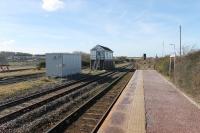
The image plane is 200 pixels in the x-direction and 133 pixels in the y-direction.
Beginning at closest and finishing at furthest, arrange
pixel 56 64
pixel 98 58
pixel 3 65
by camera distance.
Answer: pixel 56 64 → pixel 3 65 → pixel 98 58

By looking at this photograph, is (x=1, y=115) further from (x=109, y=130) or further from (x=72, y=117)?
(x=109, y=130)

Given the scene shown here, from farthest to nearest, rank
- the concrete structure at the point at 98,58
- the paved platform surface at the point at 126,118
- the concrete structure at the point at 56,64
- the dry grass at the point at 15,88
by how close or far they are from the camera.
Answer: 1. the concrete structure at the point at 98,58
2. the concrete structure at the point at 56,64
3. the dry grass at the point at 15,88
4. the paved platform surface at the point at 126,118

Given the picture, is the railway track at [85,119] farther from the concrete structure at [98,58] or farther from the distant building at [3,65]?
the concrete structure at [98,58]

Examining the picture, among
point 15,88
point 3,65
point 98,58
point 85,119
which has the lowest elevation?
point 85,119

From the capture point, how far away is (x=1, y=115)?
12398 millimetres

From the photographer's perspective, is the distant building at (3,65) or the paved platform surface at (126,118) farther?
the distant building at (3,65)

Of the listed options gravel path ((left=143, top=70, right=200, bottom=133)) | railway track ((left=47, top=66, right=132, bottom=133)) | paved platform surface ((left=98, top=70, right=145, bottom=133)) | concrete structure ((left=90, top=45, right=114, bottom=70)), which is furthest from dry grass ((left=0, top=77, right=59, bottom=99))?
concrete structure ((left=90, top=45, right=114, bottom=70))

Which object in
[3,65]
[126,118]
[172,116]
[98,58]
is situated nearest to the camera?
[126,118]

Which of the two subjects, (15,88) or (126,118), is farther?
(15,88)

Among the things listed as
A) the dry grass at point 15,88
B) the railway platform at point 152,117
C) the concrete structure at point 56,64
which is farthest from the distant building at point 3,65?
the railway platform at point 152,117

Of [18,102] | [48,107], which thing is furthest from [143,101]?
[18,102]

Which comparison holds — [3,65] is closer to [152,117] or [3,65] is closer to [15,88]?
[15,88]

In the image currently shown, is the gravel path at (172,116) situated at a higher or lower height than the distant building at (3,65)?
lower

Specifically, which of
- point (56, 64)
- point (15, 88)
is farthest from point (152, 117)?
point (56, 64)
